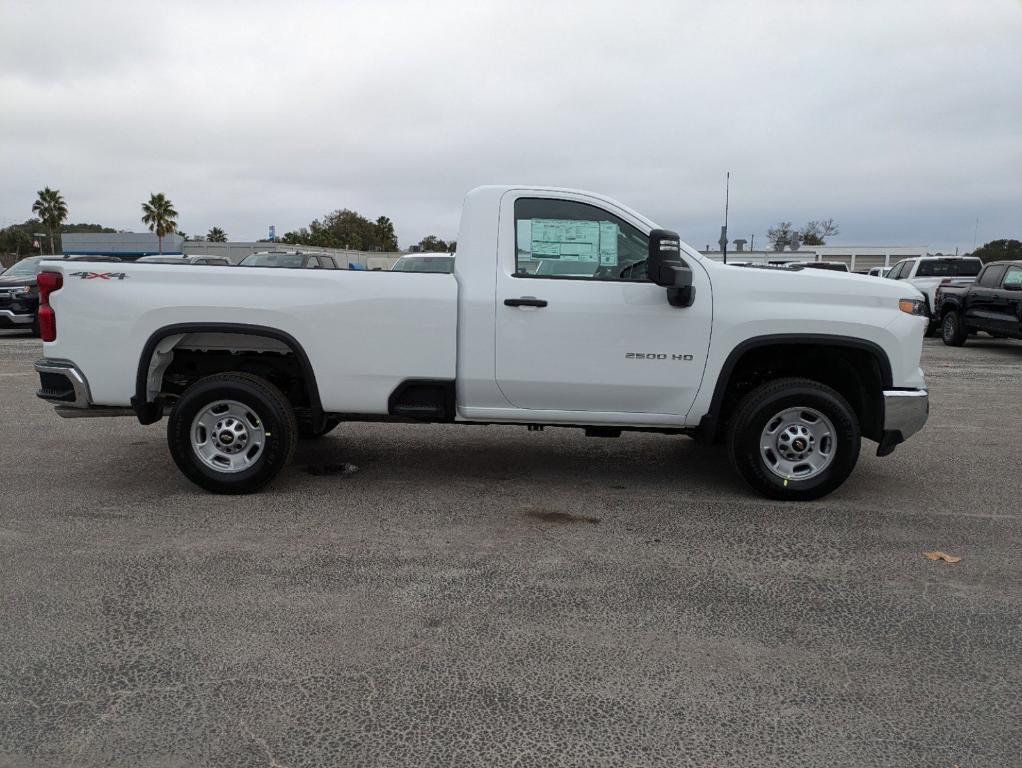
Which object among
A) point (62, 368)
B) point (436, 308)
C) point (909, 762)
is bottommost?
point (909, 762)

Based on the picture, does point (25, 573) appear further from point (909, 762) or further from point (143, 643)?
point (909, 762)

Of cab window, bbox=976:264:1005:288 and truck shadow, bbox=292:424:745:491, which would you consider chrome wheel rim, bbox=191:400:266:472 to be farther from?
cab window, bbox=976:264:1005:288

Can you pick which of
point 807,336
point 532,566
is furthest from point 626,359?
point 532,566

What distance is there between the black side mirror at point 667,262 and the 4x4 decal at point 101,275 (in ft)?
11.4

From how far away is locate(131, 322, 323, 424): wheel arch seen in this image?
5.20 meters

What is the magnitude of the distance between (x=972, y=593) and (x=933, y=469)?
2665mm

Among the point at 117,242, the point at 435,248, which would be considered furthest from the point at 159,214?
the point at 435,248

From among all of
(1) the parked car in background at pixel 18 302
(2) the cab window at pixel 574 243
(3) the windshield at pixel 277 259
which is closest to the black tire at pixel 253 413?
(2) the cab window at pixel 574 243

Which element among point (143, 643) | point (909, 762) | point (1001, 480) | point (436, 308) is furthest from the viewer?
point (1001, 480)

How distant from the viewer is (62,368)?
525 centimetres

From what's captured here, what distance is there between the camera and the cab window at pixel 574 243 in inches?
207

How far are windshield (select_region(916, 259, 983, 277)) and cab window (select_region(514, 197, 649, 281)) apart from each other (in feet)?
59.1

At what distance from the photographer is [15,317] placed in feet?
54.0

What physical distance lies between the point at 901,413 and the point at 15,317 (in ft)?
56.5
